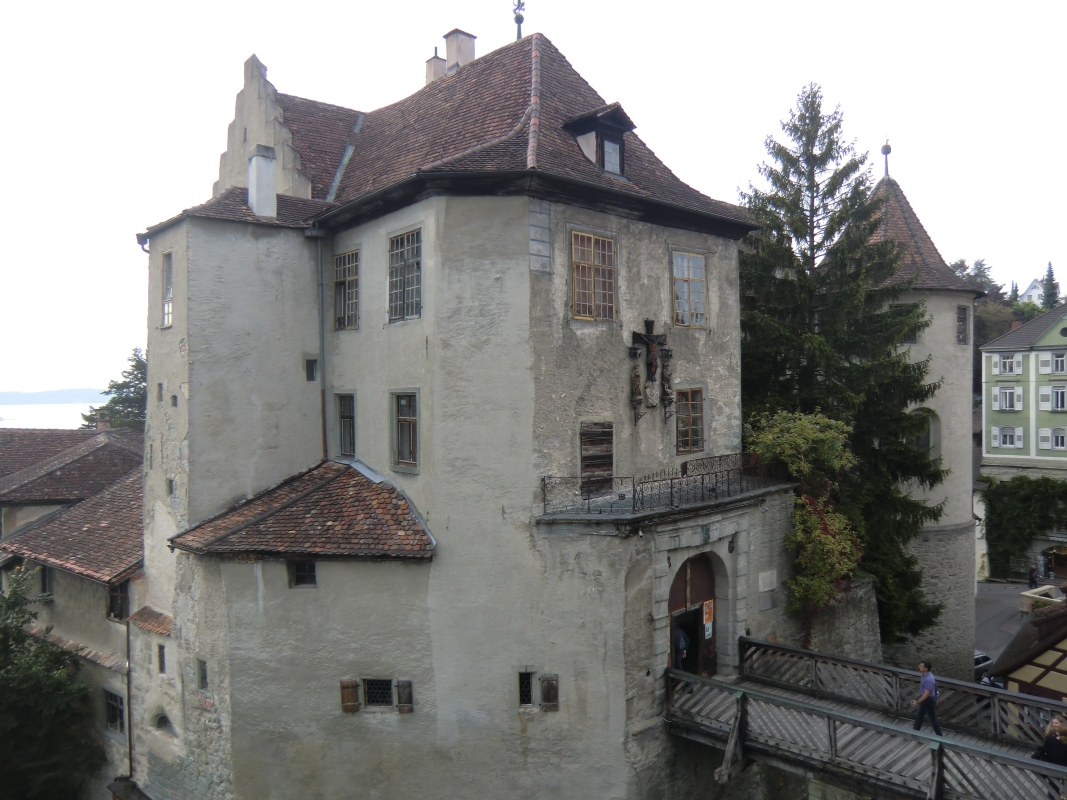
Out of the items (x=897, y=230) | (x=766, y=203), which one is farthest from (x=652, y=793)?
(x=897, y=230)

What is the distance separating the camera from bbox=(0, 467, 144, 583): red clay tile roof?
747 inches

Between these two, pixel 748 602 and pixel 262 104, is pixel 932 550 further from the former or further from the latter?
pixel 262 104

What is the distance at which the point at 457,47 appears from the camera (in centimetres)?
2261

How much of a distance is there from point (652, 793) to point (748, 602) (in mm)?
4694

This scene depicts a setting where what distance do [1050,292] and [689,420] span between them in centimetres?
8119

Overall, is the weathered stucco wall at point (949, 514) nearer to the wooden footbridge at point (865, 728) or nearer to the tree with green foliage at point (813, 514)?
the tree with green foliage at point (813, 514)

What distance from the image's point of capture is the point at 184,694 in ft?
54.5

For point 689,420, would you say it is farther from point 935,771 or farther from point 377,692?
point 377,692

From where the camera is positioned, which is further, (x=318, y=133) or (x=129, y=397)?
(x=129, y=397)

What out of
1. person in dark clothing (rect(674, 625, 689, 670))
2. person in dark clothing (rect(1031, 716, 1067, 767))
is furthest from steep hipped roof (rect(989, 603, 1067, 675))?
person in dark clothing (rect(674, 625, 689, 670))

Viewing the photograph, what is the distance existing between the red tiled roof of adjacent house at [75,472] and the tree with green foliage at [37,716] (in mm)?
5600

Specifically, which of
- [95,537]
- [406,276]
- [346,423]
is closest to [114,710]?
[95,537]

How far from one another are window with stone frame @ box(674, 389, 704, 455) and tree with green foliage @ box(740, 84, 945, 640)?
2508 mm

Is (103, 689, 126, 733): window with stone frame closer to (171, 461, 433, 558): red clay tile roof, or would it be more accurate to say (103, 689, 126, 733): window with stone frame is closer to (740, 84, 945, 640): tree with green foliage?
(171, 461, 433, 558): red clay tile roof
